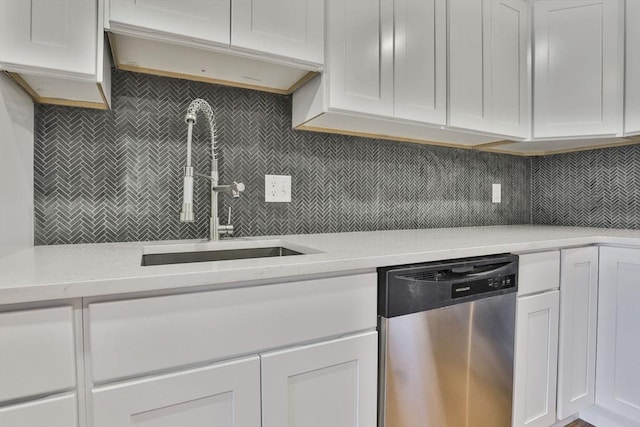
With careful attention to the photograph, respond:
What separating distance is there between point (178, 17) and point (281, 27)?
1.09 ft

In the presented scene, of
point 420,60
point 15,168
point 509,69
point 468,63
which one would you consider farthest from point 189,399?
point 509,69

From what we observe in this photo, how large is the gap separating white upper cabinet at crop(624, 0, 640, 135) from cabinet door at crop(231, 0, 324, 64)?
1559 millimetres

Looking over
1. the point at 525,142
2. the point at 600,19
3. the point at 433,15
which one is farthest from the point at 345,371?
the point at 600,19

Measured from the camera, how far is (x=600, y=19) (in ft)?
5.64

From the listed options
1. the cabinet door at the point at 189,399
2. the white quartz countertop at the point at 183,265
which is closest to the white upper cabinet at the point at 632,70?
the white quartz countertop at the point at 183,265

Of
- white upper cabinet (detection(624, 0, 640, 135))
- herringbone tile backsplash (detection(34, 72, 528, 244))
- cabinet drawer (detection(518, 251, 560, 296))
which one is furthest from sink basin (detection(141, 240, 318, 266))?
white upper cabinet (detection(624, 0, 640, 135))

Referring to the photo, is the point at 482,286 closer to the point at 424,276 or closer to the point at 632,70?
the point at 424,276

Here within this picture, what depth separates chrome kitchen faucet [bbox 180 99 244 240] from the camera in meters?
1.14

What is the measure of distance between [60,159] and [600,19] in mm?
2502

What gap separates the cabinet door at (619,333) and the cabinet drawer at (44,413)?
195cm

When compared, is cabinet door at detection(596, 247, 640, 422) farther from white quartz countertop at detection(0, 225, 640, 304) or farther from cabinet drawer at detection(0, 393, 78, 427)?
cabinet drawer at detection(0, 393, 78, 427)

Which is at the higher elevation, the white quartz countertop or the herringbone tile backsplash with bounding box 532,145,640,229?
the herringbone tile backsplash with bounding box 532,145,640,229

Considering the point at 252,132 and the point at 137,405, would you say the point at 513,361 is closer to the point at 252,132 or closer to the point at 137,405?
the point at 137,405

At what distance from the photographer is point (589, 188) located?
6.81 feet
